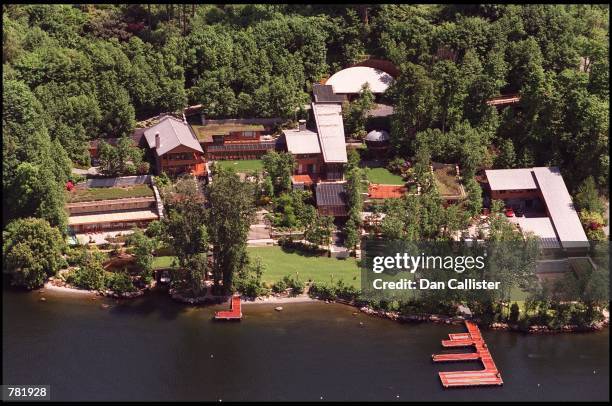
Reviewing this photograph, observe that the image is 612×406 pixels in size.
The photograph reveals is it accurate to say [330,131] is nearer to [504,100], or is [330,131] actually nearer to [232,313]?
[504,100]

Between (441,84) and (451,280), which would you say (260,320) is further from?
(441,84)

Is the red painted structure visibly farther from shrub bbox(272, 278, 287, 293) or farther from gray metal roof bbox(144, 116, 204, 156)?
shrub bbox(272, 278, 287, 293)

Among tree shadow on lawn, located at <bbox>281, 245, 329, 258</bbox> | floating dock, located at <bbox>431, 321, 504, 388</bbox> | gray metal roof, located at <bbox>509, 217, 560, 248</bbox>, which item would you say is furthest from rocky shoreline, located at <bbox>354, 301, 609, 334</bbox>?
gray metal roof, located at <bbox>509, 217, 560, 248</bbox>

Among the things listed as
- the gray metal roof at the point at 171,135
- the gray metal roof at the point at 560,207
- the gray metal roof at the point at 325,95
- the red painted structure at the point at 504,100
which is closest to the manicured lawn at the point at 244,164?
the gray metal roof at the point at 171,135

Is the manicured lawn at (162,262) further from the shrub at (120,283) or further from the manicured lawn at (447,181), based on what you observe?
the manicured lawn at (447,181)

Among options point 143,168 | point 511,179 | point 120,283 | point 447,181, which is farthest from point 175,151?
point 511,179

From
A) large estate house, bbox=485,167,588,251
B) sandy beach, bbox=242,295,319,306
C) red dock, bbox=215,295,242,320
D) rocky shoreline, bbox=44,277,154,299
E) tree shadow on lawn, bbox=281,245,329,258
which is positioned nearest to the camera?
red dock, bbox=215,295,242,320
